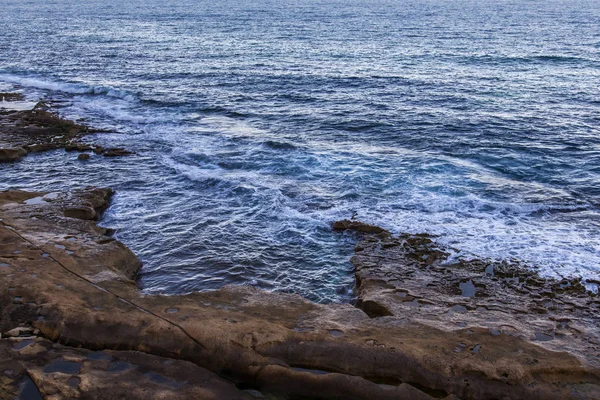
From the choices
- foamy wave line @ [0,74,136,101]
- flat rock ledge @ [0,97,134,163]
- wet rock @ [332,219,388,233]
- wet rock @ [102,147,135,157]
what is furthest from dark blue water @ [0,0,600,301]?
flat rock ledge @ [0,97,134,163]

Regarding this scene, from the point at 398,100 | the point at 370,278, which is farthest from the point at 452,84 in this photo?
the point at 370,278

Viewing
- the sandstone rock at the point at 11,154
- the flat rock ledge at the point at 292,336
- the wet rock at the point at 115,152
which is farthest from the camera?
the wet rock at the point at 115,152

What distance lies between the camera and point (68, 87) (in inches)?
1586

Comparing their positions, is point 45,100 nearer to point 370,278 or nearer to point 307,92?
point 307,92

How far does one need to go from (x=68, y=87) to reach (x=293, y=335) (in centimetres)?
3640

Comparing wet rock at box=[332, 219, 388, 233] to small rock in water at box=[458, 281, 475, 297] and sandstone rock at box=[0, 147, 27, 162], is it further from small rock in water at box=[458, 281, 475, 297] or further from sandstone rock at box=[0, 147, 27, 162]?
sandstone rock at box=[0, 147, 27, 162]

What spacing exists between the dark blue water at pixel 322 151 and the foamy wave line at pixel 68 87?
23 cm

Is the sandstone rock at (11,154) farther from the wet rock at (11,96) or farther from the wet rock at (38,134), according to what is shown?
the wet rock at (11,96)

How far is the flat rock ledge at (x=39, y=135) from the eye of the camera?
80.7 feet

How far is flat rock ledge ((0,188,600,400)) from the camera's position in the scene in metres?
9.14

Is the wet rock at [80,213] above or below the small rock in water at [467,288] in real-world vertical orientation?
above

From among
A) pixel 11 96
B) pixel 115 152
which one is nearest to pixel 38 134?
pixel 115 152

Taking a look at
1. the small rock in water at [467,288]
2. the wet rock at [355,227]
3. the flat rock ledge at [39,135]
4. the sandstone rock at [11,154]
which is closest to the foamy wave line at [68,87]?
the flat rock ledge at [39,135]

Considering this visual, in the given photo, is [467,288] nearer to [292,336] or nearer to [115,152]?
[292,336]
